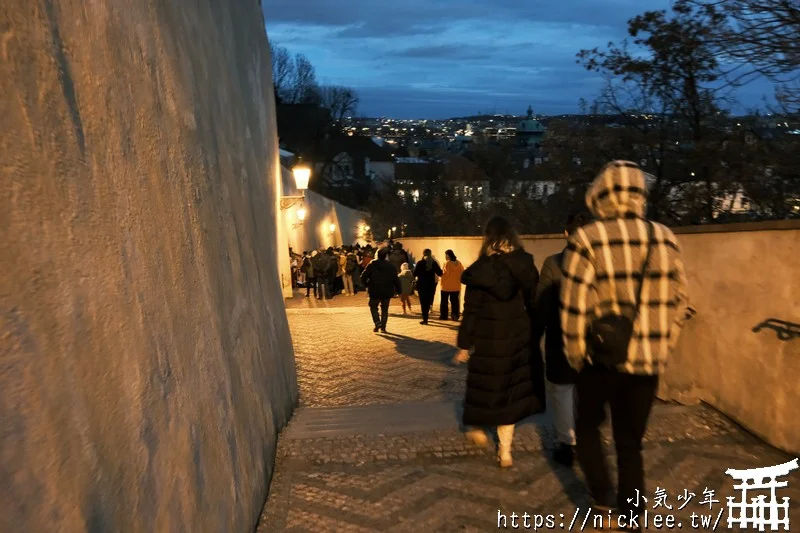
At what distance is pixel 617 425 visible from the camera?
3504 millimetres

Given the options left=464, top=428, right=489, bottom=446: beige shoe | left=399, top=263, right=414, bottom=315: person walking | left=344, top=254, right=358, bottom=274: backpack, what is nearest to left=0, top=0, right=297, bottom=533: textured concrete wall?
left=464, top=428, right=489, bottom=446: beige shoe

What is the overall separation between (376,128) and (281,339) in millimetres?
77803

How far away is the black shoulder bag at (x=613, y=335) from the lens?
334 centimetres

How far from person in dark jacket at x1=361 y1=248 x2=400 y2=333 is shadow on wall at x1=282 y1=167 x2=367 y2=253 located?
1522cm

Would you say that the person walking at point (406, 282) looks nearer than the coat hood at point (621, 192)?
No

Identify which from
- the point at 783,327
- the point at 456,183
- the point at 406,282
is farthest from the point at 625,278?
the point at 456,183

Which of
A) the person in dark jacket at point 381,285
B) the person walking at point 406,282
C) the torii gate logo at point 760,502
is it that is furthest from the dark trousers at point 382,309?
the torii gate logo at point 760,502

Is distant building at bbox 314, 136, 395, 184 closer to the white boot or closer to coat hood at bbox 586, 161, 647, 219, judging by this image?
the white boot

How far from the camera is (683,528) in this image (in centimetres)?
372

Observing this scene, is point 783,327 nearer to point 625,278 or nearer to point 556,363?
point 556,363

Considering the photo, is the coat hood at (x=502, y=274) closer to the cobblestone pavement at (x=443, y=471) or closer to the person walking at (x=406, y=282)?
the cobblestone pavement at (x=443, y=471)

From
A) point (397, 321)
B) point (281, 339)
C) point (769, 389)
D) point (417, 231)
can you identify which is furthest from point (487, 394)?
point (417, 231)

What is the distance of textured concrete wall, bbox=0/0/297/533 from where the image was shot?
1788mm

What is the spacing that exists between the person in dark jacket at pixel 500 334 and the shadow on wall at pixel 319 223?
22.7 m
